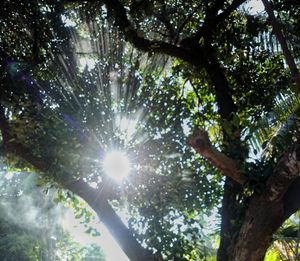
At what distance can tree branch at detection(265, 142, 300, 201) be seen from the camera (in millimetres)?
5090

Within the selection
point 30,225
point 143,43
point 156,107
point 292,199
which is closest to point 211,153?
point 292,199

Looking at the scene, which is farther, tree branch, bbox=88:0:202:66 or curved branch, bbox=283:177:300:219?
tree branch, bbox=88:0:202:66

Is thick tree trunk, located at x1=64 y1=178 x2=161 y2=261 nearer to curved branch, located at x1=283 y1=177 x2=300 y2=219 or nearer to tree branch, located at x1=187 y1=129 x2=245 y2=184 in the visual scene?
tree branch, located at x1=187 y1=129 x2=245 y2=184

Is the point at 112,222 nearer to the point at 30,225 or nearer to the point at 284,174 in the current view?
the point at 284,174

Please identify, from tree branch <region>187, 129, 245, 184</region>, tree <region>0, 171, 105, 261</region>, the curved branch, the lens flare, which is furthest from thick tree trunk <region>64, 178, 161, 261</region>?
tree <region>0, 171, 105, 261</region>

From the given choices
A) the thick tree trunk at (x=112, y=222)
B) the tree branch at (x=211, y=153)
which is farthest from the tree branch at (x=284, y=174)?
the thick tree trunk at (x=112, y=222)

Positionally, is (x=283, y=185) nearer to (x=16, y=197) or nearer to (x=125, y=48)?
(x=125, y=48)

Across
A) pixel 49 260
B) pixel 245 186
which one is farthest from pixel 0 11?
pixel 49 260

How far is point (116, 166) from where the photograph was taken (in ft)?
25.9

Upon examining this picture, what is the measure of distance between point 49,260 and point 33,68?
755 inches

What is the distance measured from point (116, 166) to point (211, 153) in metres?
2.96

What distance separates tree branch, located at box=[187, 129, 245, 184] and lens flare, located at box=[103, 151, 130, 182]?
271 centimetres

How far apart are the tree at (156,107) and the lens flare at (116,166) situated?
153mm

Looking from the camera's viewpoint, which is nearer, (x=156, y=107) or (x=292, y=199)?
(x=292, y=199)
